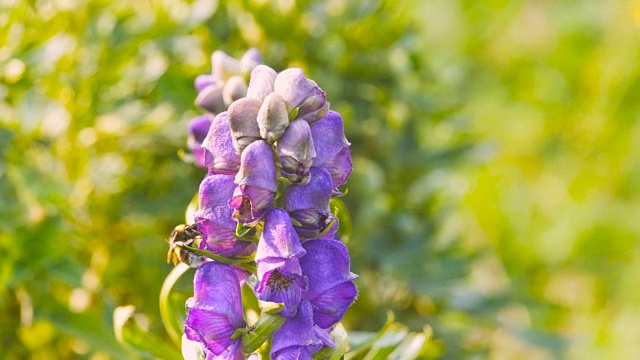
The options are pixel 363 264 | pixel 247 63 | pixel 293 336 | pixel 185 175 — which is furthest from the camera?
pixel 363 264

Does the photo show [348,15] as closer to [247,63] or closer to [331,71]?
[331,71]

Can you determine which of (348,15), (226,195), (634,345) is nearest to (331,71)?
(348,15)

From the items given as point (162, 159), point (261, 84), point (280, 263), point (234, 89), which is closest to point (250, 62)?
point (234, 89)

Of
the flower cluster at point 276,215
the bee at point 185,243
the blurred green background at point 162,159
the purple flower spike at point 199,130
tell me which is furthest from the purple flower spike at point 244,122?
the blurred green background at point 162,159

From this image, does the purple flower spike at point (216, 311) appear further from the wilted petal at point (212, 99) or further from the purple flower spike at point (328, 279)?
the wilted petal at point (212, 99)

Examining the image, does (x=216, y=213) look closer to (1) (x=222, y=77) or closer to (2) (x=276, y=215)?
(2) (x=276, y=215)

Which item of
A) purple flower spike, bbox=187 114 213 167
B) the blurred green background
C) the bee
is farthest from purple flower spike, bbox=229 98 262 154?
the blurred green background

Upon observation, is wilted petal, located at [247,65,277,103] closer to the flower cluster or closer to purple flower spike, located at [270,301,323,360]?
the flower cluster
